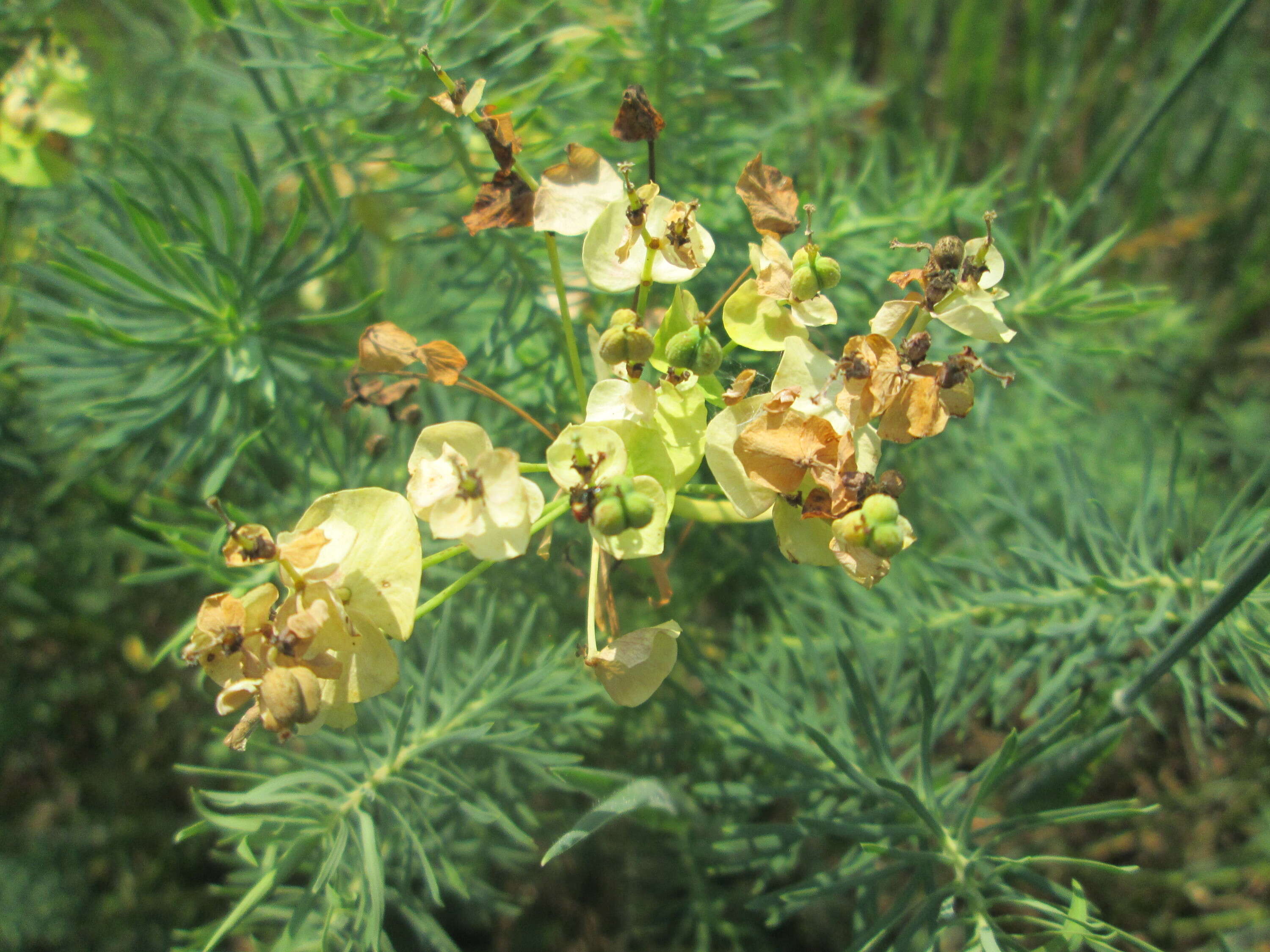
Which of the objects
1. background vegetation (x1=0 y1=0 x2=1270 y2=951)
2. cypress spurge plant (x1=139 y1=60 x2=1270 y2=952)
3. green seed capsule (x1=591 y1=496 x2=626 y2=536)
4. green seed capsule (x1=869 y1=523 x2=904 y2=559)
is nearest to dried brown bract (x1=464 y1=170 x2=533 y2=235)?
cypress spurge plant (x1=139 y1=60 x2=1270 y2=952)

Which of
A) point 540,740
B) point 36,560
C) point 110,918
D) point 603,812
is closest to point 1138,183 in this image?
point 540,740

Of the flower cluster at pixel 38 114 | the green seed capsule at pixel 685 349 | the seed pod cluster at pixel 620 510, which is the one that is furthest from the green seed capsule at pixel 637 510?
the flower cluster at pixel 38 114

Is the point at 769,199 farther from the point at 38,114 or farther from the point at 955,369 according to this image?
the point at 38,114

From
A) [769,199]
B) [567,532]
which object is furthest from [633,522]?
[567,532]

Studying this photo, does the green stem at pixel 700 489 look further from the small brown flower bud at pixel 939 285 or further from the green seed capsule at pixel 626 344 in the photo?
the small brown flower bud at pixel 939 285

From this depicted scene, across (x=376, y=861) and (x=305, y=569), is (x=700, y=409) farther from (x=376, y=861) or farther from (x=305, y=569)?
(x=376, y=861)

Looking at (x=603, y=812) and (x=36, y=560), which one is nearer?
(x=603, y=812)
